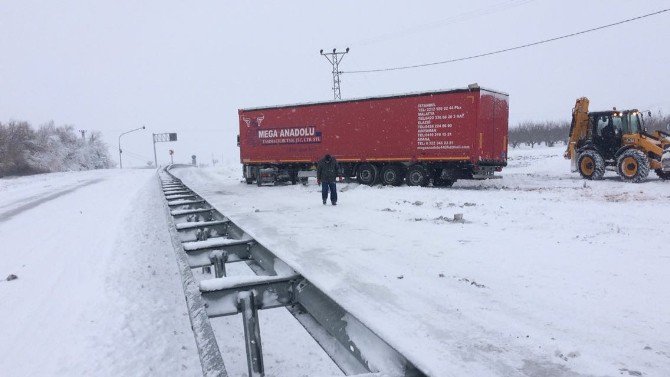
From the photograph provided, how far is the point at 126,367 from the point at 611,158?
20.1 metres

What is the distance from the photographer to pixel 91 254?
25.2ft

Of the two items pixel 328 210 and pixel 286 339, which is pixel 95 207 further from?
pixel 286 339

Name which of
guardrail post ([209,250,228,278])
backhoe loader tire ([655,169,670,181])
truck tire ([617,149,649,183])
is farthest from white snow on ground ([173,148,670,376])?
backhoe loader tire ([655,169,670,181])

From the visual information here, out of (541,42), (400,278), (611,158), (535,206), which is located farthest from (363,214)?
(541,42)

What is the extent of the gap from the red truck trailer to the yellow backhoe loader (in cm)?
364

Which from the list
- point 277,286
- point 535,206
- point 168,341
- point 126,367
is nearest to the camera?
point 277,286

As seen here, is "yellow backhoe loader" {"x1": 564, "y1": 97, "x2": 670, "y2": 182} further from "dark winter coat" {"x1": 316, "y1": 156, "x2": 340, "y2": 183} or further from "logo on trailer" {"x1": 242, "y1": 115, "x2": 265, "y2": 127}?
"logo on trailer" {"x1": 242, "y1": 115, "x2": 265, "y2": 127}

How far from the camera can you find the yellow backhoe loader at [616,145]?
1714 cm

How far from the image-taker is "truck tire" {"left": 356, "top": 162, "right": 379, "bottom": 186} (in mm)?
19953

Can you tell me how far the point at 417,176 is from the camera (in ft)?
62.0

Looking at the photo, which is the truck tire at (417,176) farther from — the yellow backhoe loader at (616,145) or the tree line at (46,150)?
the tree line at (46,150)

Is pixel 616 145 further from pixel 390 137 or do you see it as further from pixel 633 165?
pixel 390 137

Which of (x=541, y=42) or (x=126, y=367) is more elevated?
(x=541, y=42)

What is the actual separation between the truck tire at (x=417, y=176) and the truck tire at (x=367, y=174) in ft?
5.02
